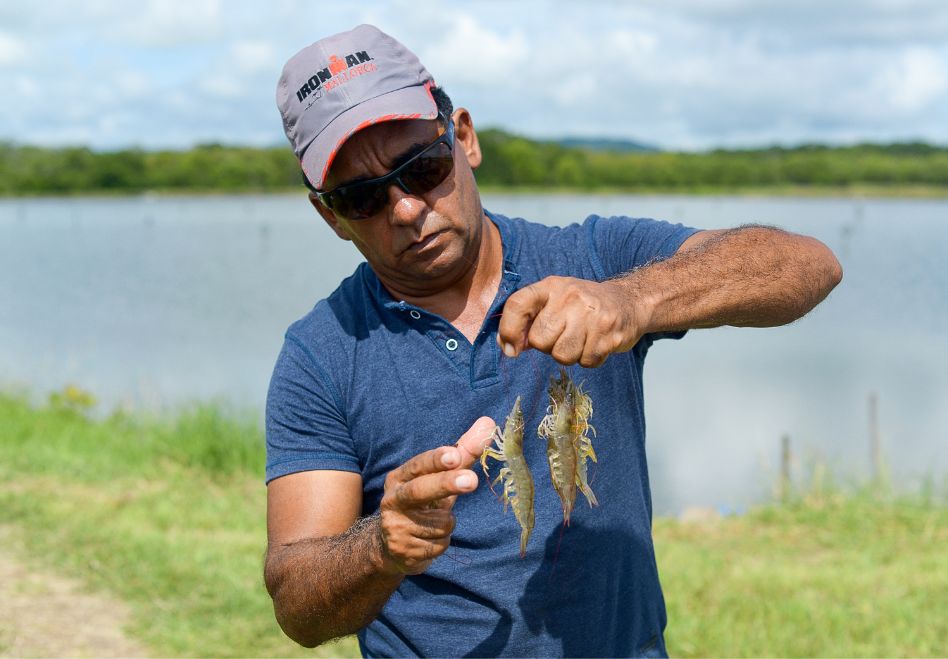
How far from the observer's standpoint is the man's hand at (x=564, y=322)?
208cm

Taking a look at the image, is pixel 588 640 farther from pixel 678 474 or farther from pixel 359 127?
pixel 678 474

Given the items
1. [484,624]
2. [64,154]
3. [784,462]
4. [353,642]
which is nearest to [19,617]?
[353,642]

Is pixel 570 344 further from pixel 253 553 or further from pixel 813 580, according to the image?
pixel 253 553

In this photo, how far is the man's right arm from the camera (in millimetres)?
2121

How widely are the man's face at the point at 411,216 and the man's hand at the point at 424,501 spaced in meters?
0.77

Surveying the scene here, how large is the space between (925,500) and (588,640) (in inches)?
295

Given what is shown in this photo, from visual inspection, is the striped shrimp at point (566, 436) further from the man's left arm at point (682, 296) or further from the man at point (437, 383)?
the man's left arm at point (682, 296)

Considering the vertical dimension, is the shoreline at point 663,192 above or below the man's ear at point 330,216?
above

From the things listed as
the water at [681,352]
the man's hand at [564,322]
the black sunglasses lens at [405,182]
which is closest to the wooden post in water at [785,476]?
the water at [681,352]

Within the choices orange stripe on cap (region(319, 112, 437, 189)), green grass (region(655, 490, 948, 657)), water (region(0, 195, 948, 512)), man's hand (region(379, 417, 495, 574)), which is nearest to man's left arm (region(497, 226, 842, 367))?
man's hand (region(379, 417, 495, 574))

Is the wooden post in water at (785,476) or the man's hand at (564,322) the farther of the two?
the wooden post in water at (785,476)

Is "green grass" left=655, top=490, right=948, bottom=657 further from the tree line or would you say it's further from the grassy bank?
the tree line

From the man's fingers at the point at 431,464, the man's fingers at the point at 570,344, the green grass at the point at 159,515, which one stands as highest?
the man's fingers at the point at 570,344

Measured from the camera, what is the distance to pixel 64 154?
9275cm
